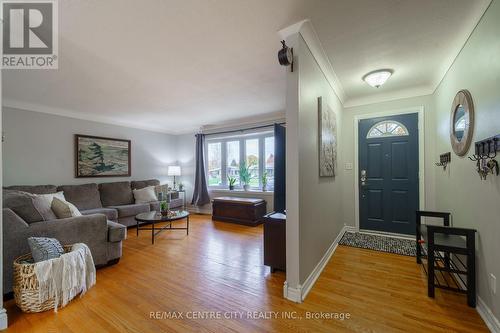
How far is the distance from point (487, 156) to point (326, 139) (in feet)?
4.51

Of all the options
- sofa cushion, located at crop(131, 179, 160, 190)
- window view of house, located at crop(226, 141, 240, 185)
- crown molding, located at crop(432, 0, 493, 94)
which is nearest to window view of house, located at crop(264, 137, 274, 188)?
window view of house, located at crop(226, 141, 240, 185)

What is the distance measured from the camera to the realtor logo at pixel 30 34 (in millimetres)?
1608

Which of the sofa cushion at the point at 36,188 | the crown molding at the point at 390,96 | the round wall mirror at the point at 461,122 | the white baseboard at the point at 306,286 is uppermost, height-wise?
the crown molding at the point at 390,96

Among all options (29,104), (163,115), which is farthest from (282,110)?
(29,104)

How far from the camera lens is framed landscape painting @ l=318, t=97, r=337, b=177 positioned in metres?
2.42

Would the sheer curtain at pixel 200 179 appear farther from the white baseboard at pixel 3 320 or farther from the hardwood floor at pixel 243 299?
the white baseboard at pixel 3 320

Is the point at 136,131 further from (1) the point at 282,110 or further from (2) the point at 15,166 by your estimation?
(1) the point at 282,110

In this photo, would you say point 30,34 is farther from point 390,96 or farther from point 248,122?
point 390,96

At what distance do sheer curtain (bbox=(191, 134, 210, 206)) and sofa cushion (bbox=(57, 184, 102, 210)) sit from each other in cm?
218

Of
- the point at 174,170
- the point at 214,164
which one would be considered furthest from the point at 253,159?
the point at 174,170

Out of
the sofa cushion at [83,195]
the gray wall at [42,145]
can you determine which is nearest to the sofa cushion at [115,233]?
the sofa cushion at [83,195]

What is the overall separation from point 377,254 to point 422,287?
808 millimetres

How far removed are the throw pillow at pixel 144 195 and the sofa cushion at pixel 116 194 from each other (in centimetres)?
13

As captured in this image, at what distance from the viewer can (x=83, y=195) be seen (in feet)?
13.4
